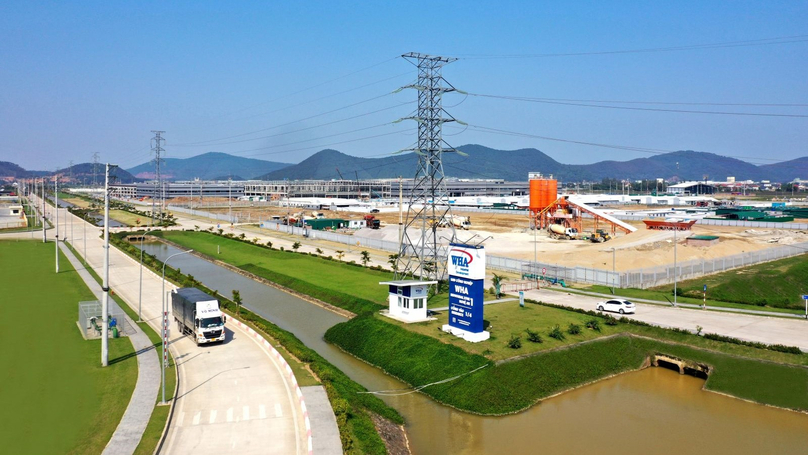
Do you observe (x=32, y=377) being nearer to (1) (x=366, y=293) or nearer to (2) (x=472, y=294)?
(2) (x=472, y=294)

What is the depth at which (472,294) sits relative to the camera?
36.2 meters

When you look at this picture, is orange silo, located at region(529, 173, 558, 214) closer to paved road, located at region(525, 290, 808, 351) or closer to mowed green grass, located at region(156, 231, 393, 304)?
mowed green grass, located at region(156, 231, 393, 304)

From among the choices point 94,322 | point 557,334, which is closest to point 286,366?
point 94,322

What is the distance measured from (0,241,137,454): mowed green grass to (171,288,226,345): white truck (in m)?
3.61

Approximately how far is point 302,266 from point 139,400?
45.1 m

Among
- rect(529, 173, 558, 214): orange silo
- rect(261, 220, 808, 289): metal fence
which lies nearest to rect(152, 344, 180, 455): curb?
rect(261, 220, 808, 289): metal fence

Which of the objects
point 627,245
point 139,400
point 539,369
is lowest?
point 539,369

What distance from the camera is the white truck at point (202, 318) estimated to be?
34.9 metres

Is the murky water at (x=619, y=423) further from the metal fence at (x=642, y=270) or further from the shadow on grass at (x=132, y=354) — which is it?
the metal fence at (x=642, y=270)

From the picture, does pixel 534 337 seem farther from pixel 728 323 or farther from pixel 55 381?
pixel 55 381

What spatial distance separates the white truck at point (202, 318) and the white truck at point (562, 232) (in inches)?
2703

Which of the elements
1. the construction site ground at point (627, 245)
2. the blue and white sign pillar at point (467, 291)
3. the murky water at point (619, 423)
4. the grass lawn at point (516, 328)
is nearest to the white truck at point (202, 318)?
the murky water at point (619, 423)

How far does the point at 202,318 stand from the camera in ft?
115

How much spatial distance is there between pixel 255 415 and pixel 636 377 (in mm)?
22328
